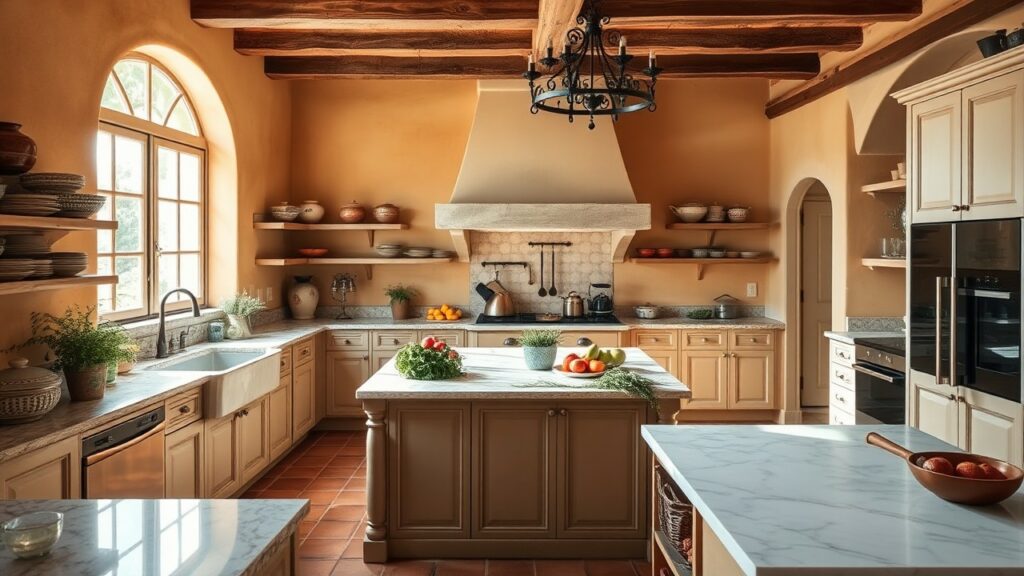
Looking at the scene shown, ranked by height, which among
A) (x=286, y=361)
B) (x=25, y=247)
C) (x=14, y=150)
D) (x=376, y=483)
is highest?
(x=14, y=150)

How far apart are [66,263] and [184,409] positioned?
93 cm

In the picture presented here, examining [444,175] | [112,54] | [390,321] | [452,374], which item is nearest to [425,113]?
[444,175]

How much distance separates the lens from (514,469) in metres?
3.44

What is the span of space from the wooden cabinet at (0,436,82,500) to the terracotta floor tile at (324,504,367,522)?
1669 millimetres

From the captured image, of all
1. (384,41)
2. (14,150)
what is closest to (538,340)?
(14,150)

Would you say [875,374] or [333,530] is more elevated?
[875,374]

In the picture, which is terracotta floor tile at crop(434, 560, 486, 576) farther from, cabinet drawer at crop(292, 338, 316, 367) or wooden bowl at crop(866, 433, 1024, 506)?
cabinet drawer at crop(292, 338, 316, 367)

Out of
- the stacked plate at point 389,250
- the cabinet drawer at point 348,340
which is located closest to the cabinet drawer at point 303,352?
the cabinet drawer at point 348,340

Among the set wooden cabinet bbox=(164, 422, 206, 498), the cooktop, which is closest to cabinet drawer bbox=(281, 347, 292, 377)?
wooden cabinet bbox=(164, 422, 206, 498)

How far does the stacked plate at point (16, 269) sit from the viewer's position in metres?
2.65

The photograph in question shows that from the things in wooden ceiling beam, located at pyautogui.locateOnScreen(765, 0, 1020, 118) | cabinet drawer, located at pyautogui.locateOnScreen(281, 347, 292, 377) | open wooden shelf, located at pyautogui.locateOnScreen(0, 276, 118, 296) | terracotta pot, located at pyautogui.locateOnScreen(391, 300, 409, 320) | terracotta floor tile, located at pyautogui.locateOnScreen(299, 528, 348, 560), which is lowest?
terracotta floor tile, located at pyautogui.locateOnScreen(299, 528, 348, 560)

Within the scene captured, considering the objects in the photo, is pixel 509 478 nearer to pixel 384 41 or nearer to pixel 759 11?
pixel 759 11

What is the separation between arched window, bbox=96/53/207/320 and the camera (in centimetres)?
403

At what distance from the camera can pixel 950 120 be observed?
329 centimetres
